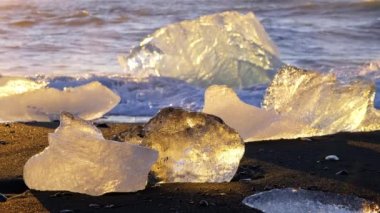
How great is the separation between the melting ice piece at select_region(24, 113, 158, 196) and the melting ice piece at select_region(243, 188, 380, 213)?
1.51 feet

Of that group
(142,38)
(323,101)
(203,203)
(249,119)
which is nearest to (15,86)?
(249,119)

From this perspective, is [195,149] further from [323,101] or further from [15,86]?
[15,86]

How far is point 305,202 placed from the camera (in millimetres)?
3230

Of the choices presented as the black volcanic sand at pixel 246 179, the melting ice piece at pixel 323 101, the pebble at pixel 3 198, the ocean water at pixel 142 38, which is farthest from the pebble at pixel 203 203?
the ocean water at pixel 142 38

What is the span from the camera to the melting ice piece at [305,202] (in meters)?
3.20

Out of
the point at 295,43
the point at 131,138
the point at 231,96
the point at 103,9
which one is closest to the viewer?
the point at 131,138

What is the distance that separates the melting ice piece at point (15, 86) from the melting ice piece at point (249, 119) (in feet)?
5.55

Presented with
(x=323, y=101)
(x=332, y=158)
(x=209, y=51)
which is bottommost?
(x=209, y=51)

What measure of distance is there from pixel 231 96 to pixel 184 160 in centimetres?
111

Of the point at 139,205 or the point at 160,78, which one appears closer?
the point at 139,205

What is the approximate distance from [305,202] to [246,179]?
1.89ft

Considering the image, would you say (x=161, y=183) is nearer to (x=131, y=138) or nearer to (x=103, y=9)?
(x=131, y=138)

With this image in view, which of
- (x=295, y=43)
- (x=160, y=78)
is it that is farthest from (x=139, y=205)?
(x=295, y=43)

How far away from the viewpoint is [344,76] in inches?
328
